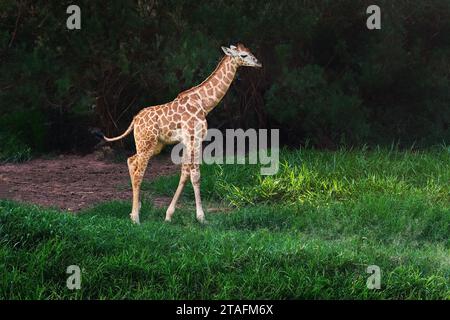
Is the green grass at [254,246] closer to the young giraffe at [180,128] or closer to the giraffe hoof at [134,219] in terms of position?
the giraffe hoof at [134,219]

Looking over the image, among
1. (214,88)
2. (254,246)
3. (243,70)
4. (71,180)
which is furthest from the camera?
(243,70)

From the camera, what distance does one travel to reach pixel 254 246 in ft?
19.4

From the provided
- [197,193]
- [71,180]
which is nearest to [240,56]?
[197,193]

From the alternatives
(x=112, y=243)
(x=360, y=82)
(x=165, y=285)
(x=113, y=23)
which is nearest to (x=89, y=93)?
(x=113, y=23)

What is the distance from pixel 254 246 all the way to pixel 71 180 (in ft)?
12.6

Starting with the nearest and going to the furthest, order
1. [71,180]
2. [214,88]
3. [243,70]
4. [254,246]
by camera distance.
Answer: [254,246] → [214,88] → [71,180] → [243,70]

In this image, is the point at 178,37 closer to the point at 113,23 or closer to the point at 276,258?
the point at 113,23

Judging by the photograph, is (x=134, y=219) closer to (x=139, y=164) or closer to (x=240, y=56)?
(x=139, y=164)

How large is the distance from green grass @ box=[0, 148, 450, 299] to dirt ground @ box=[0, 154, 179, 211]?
0.67m

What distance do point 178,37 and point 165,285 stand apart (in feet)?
18.8

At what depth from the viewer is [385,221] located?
7129mm

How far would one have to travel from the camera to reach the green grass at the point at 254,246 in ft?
17.5

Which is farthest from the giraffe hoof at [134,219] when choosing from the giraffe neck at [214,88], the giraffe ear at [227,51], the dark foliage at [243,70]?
the dark foliage at [243,70]

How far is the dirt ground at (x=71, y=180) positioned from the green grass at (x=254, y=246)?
67 centimetres
